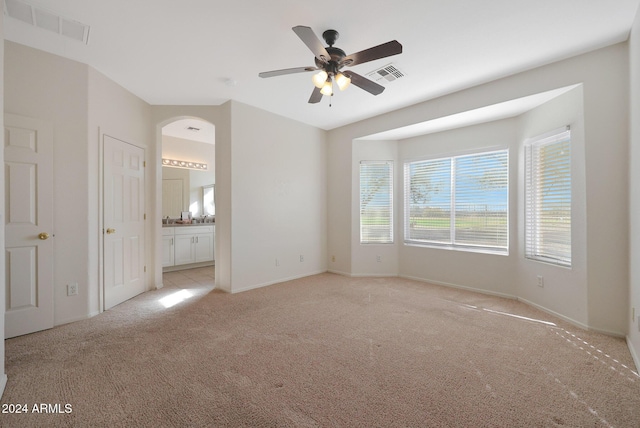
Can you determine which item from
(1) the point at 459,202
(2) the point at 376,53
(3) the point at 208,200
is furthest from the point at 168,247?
(1) the point at 459,202

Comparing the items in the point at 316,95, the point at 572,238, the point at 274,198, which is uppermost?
the point at 316,95

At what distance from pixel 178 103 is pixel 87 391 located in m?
3.87

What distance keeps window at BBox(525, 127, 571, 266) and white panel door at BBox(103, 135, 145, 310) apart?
18.2 feet

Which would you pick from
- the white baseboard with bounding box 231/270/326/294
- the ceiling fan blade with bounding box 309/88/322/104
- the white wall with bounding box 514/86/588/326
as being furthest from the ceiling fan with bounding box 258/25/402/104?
the white baseboard with bounding box 231/270/326/294

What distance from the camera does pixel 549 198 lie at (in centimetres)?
333

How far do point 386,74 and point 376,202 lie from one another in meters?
2.49

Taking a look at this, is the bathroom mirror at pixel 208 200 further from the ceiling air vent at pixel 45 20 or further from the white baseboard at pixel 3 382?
the white baseboard at pixel 3 382

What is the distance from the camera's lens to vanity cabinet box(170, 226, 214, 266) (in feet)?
18.2

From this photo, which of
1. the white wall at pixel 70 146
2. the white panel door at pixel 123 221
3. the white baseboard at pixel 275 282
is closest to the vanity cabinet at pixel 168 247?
the white panel door at pixel 123 221

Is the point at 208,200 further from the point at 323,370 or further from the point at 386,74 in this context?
the point at 323,370

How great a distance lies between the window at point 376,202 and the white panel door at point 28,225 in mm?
4425

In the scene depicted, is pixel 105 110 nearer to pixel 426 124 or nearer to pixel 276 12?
pixel 276 12

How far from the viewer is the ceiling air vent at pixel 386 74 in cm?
310

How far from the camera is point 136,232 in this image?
4.02 m
